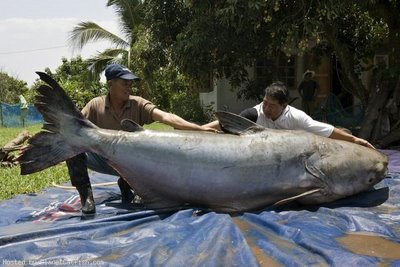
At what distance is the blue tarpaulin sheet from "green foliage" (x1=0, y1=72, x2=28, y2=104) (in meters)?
29.0

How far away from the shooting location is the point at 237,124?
4000 mm

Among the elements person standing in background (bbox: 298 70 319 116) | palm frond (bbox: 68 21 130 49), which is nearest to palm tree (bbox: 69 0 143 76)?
palm frond (bbox: 68 21 130 49)

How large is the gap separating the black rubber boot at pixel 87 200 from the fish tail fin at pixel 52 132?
38cm

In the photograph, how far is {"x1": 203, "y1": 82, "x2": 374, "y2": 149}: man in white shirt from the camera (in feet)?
14.7

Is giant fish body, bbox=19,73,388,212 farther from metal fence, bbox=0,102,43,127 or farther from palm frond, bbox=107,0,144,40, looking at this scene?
metal fence, bbox=0,102,43,127

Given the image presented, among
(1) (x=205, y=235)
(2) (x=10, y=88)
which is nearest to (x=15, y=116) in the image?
(2) (x=10, y=88)

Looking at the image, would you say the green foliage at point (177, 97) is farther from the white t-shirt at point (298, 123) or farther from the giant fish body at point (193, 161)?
the giant fish body at point (193, 161)

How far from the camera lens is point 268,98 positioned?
4.52 m

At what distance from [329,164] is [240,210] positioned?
77 cm

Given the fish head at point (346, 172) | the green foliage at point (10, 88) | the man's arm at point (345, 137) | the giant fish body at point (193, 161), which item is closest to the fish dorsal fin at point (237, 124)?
the giant fish body at point (193, 161)

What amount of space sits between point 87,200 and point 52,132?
64 centimetres

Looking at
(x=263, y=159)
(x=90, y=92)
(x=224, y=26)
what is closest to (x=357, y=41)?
(x=224, y=26)

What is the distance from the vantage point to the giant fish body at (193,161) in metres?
3.77

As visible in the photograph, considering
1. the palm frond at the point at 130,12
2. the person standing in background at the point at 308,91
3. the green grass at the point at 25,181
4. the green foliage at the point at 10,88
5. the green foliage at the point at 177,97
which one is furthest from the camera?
the green foliage at the point at 10,88
